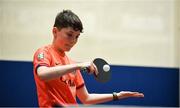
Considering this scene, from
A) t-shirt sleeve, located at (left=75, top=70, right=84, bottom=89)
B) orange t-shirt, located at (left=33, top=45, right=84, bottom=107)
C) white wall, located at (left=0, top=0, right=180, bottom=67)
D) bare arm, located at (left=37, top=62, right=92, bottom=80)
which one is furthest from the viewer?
white wall, located at (left=0, top=0, right=180, bottom=67)

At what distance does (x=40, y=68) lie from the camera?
5.01 feet

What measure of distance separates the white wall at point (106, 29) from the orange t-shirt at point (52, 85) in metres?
1.14

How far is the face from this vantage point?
1.68m

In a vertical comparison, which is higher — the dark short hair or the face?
the dark short hair

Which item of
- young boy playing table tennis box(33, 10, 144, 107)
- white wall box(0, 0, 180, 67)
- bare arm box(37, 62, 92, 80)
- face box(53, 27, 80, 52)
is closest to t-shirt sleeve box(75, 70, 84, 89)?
young boy playing table tennis box(33, 10, 144, 107)

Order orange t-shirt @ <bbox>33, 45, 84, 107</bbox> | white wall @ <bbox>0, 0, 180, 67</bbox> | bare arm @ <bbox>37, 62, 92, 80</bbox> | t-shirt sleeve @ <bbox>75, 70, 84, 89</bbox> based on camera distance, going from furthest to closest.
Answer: white wall @ <bbox>0, 0, 180, 67</bbox> → t-shirt sleeve @ <bbox>75, 70, 84, 89</bbox> → orange t-shirt @ <bbox>33, 45, 84, 107</bbox> → bare arm @ <bbox>37, 62, 92, 80</bbox>

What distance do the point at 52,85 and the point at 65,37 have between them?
247mm

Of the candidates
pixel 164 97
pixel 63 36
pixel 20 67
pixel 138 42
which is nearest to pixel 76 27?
pixel 63 36

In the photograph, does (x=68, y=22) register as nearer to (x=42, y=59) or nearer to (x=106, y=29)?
(x=42, y=59)

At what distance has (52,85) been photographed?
64.7 inches

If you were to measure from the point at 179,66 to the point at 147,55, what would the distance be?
0.30 meters

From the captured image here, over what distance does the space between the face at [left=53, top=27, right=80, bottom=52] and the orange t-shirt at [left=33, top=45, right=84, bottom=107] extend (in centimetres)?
5

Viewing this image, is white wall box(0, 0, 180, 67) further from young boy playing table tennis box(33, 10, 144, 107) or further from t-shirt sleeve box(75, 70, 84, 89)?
young boy playing table tennis box(33, 10, 144, 107)

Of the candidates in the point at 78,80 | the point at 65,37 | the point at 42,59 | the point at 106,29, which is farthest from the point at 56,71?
the point at 106,29
